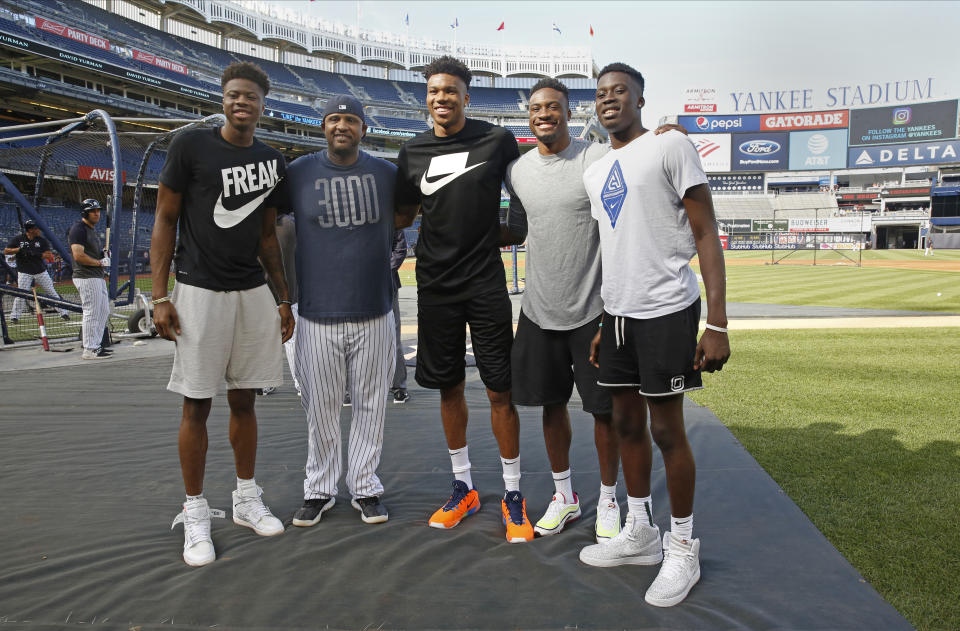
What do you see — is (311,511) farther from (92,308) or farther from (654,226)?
(92,308)

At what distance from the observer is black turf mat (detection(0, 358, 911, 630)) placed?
2.16 metres

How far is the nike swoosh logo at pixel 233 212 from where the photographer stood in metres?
2.81

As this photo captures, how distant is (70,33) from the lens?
28750 mm

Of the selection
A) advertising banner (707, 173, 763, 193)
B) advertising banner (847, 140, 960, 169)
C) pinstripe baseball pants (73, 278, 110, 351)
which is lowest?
pinstripe baseball pants (73, 278, 110, 351)

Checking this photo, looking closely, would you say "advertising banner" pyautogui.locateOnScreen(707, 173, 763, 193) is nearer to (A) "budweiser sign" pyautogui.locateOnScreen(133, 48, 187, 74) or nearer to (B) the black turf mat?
(A) "budweiser sign" pyautogui.locateOnScreen(133, 48, 187, 74)

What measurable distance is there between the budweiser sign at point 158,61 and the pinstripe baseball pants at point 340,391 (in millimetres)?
37888

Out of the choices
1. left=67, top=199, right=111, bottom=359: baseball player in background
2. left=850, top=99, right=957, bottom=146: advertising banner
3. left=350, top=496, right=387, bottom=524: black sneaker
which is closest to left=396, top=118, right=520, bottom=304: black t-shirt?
left=350, top=496, right=387, bottom=524: black sneaker

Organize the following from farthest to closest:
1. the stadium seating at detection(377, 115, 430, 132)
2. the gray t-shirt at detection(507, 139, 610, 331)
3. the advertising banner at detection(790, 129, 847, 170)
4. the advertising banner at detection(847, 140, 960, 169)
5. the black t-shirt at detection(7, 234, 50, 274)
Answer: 1. the advertising banner at detection(790, 129, 847, 170)
2. the advertising banner at detection(847, 140, 960, 169)
3. the stadium seating at detection(377, 115, 430, 132)
4. the black t-shirt at detection(7, 234, 50, 274)
5. the gray t-shirt at detection(507, 139, 610, 331)

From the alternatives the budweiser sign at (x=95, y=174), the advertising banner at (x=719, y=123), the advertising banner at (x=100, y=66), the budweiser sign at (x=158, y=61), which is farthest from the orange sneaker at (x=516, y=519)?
the advertising banner at (x=719, y=123)

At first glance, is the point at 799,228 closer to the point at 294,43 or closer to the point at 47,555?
the point at 294,43

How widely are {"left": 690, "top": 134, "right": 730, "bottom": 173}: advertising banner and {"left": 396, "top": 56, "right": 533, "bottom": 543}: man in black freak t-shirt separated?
68.3m

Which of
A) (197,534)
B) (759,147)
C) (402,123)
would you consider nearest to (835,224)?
(759,147)

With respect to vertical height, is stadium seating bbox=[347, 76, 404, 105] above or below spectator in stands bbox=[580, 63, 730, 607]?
above

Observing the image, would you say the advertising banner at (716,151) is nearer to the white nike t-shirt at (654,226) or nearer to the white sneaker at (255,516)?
the white nike t-shirt at (654,226)
